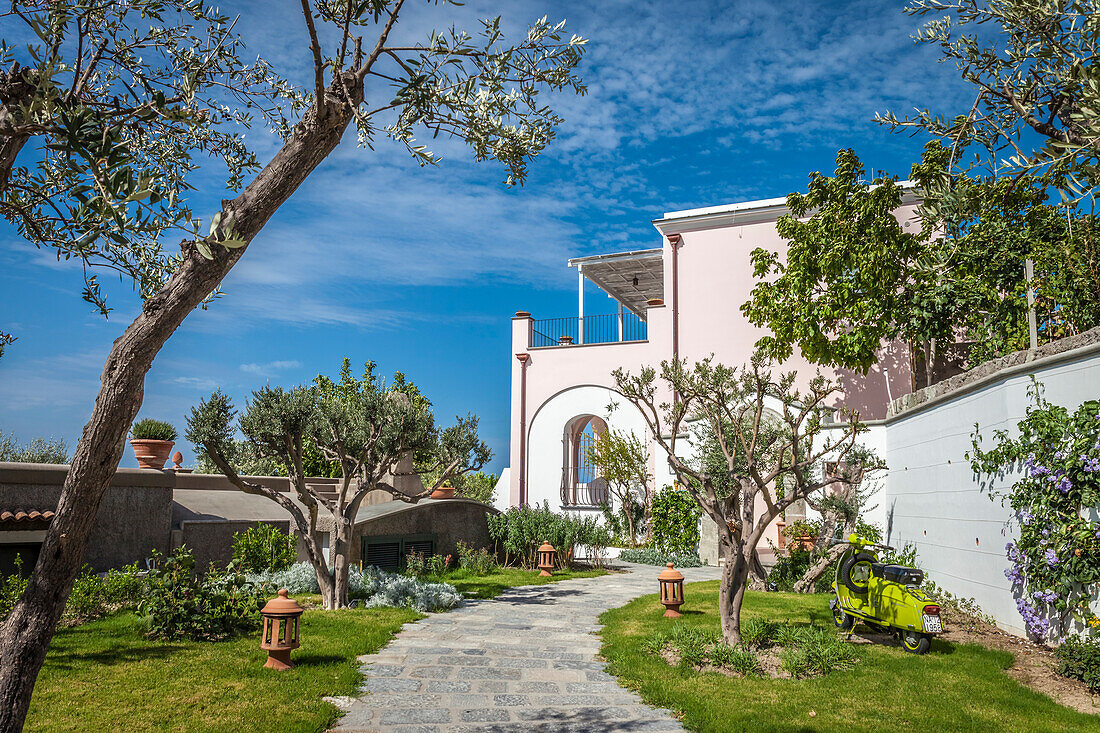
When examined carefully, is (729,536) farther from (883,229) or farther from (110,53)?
(883,229)

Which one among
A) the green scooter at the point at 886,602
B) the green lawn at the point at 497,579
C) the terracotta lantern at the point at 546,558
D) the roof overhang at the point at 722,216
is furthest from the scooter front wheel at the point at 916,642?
the roof overhang at the point at 722,216

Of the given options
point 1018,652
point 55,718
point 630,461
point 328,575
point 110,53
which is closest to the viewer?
point 55,718

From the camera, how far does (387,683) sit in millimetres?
6387

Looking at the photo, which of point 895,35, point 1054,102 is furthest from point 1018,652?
point 895,35

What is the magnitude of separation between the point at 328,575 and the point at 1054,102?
10526mm

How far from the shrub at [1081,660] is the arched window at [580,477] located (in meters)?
15.1

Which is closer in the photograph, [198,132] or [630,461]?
[198,132]

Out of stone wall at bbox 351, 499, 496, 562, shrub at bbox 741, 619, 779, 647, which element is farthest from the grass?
stone wall at bbox 351, 499, 496, 562

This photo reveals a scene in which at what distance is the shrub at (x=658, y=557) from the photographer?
16266 millimetres

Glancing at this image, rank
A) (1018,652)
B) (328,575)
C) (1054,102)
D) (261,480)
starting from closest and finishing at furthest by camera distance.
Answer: (1018,652) < (1054,102) < (328,575) < (261,480)

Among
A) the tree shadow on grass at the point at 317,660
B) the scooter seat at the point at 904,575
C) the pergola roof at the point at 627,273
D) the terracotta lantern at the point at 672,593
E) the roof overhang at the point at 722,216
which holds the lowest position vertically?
the tree shadow on grass at the point at 317,660

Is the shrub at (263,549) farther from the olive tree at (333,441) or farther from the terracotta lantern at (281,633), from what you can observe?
the terracotta lantern at (281,633)

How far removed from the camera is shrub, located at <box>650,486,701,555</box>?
57.1 ft

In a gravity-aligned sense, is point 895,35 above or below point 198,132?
above
